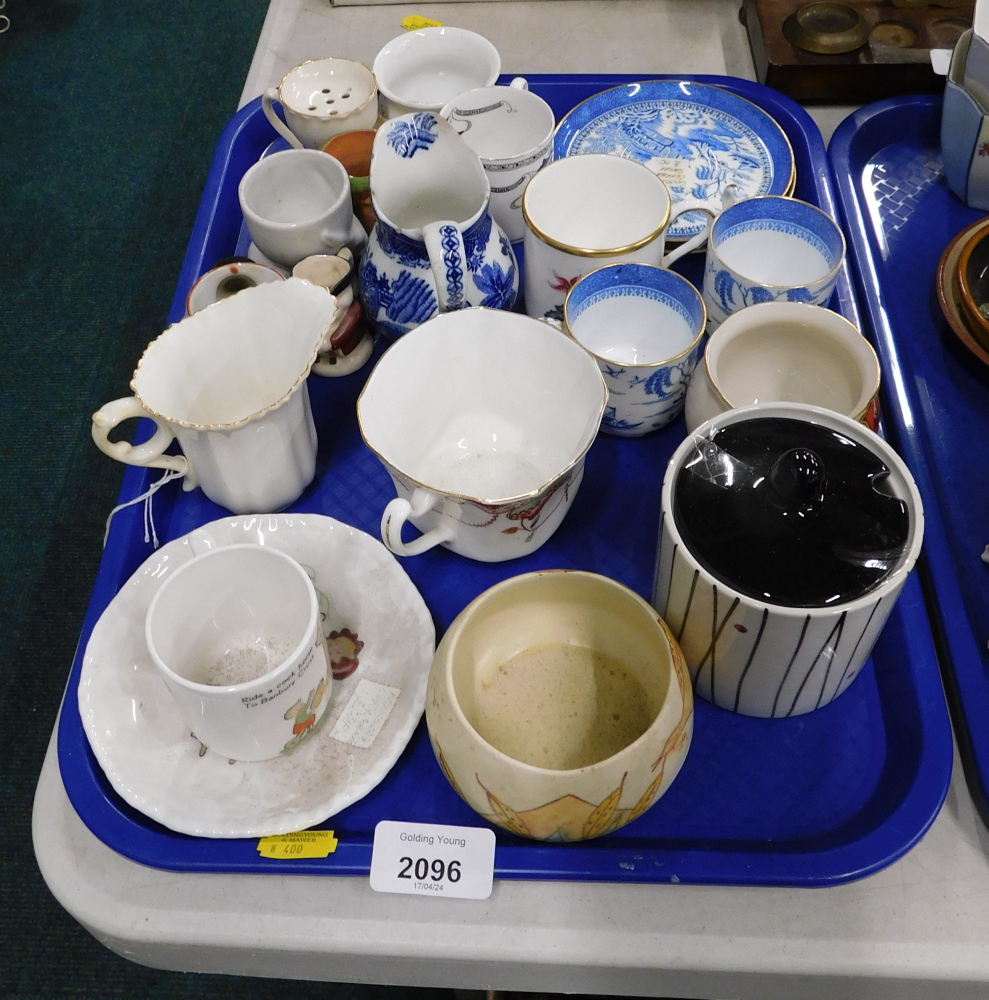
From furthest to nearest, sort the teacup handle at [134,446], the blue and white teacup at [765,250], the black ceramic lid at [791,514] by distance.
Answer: the blue and white teacup at [765,250] → the teacup handle at [134,446] → the black ceramic lid at [791,514]

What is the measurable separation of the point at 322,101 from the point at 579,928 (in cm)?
84

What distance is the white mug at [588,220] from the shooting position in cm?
76

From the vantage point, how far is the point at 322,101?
983 mm

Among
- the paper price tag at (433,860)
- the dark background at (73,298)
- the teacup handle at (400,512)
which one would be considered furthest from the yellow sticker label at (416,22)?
the paper price tag at (433,860)

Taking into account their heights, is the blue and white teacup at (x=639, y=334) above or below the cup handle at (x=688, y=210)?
below

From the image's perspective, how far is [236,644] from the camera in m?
0.67

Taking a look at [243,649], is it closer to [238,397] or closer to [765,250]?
[238,397]

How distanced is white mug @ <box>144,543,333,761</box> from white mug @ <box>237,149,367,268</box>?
0.33 m

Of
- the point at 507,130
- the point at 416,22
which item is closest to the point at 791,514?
the point at 507,130

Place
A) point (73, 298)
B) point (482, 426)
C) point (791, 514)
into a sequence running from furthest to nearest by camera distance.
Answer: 1. point (73, 298)
2. point (482, 426)
3. point (791, 514)

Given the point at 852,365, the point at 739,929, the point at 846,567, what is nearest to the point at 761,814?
the point at 739,929

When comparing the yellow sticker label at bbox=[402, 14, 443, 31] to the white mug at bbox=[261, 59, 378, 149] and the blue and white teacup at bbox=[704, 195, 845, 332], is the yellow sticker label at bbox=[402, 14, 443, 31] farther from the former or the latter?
the blue and white teacup at bbox=[704, 195, 845, 332]

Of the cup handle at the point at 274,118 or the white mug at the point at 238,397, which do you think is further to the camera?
the cup handle at the point at 274,118

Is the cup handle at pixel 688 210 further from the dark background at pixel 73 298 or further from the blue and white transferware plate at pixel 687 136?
the dark background at pixel 73 298
